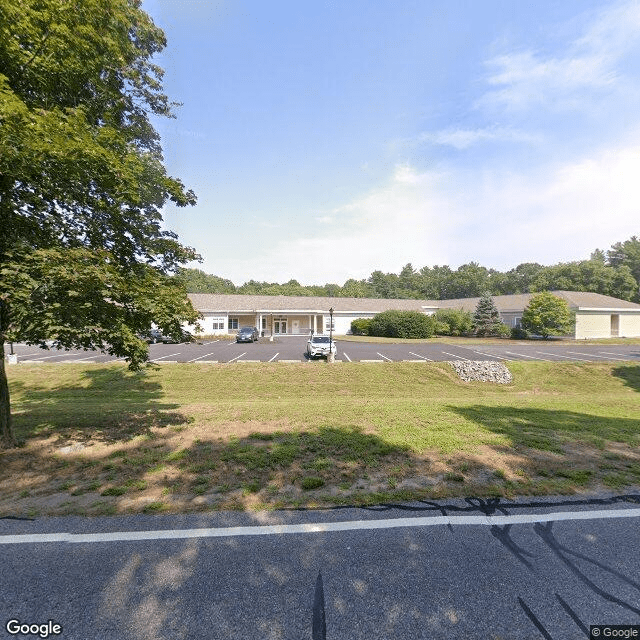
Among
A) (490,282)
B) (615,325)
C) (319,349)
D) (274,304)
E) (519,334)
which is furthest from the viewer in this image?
(490,282)

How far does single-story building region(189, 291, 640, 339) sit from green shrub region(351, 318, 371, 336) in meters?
2.03

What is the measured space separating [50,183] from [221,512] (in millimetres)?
4616

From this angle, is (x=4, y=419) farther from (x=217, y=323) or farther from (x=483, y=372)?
(x=217, y=323)

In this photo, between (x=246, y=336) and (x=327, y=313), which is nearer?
(x=246, y=336)

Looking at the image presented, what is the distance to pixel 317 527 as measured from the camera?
3061 mm

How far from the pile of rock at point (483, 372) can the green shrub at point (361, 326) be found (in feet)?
65.1

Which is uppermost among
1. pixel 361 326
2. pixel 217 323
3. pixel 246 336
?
pixel 217 323

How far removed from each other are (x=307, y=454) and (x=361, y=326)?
107 feet

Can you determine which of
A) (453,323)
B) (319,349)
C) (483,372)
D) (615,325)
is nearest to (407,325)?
(453,323)

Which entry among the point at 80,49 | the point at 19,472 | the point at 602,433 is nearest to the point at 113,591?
the point at 19,472

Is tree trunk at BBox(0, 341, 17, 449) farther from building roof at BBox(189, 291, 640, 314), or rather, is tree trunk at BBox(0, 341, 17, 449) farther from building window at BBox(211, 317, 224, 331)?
building window at BBox(211, 317, 224, 331)

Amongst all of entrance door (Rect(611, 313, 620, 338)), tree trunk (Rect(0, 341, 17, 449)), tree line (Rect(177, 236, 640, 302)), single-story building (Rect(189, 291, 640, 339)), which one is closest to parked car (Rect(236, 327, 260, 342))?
single-story building (Rect(189, 291, 640, 339))

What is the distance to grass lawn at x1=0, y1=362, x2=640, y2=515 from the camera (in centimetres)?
370

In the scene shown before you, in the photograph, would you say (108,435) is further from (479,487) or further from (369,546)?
(479,487)
